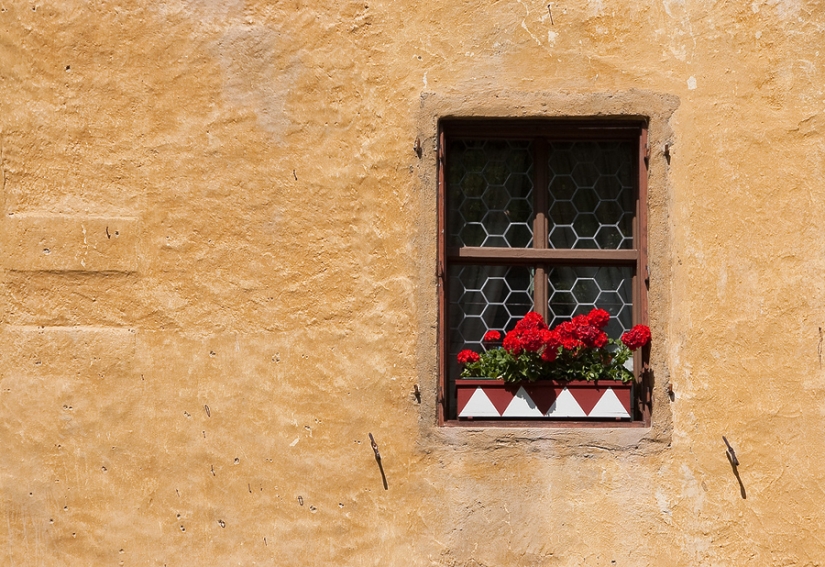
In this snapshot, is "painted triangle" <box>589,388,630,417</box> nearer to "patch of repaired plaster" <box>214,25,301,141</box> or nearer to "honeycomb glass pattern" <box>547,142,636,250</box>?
"honeycomb glass pattern" <box>547,142,636,250</box>

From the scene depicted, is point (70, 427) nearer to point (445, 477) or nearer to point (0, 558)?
point (0, 558)

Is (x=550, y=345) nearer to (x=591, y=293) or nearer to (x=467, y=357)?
(x=467, y=357)

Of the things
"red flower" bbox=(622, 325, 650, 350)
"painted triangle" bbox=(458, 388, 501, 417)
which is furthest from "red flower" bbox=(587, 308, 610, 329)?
"painted triangle" bbox=(458, 388, 501, 417)

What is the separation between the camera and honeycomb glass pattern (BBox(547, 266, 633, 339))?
13.5 feet

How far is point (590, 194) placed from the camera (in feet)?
13.7

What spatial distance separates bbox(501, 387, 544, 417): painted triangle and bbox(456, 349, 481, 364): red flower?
0.20 metres

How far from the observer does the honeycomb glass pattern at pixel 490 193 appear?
4160 mm

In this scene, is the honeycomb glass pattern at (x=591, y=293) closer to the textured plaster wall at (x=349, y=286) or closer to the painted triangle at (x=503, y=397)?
the textured plaster wall at (x=349, y=286)

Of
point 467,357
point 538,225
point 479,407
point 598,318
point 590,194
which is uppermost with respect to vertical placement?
point 590,194

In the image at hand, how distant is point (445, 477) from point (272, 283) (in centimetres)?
96

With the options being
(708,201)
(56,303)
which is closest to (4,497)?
(56,303)

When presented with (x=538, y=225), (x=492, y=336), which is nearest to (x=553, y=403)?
(x=492, y=336)

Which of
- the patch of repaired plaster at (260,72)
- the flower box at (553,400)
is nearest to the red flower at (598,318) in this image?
the flower box at (553,400)

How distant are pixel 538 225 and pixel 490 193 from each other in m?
0.24
